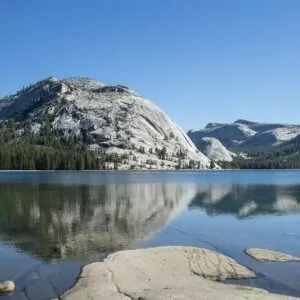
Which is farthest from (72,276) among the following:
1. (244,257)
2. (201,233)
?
(201,233)

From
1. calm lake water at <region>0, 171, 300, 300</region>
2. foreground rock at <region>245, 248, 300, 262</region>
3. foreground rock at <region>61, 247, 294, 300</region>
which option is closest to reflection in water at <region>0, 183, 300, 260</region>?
calm lake water at <region>0, 171, 300, 300</region>

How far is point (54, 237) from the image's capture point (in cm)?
5328

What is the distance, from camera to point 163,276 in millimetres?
34188

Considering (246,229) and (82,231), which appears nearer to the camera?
(82,231)

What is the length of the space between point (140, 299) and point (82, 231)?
98.1 feet

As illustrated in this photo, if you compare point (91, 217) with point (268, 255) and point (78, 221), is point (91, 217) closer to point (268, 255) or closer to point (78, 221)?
point (78, 221)

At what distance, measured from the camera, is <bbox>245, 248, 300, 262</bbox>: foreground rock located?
41984 millimetres

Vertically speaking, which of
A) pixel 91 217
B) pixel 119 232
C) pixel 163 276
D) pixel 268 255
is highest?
pixel 91 217

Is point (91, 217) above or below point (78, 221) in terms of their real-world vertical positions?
above

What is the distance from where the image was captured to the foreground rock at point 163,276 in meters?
29.4

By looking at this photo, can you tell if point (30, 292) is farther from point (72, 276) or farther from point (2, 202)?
point (2, 202)

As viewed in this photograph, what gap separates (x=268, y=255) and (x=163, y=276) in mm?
13786

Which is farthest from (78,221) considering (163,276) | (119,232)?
(163,276)

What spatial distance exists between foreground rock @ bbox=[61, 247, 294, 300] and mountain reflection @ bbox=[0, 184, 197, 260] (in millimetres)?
7001
